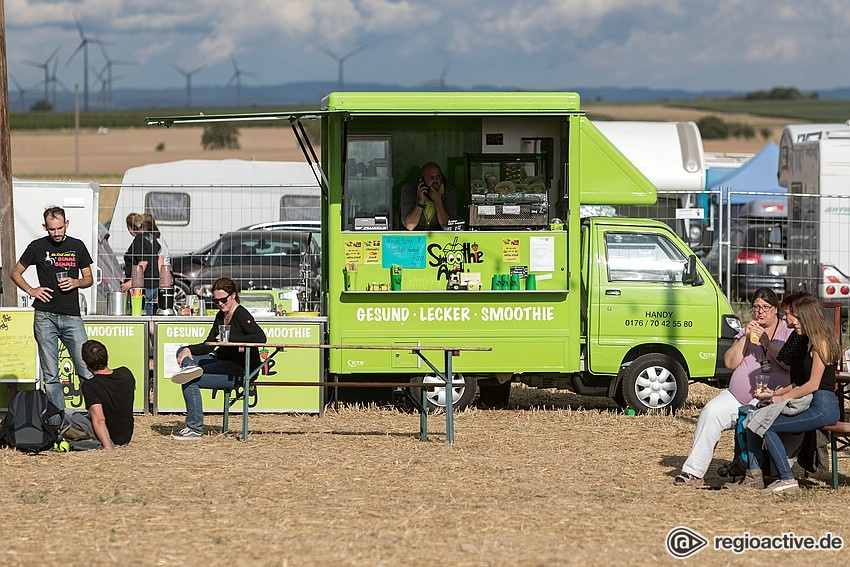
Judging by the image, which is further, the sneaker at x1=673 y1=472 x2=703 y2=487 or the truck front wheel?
the truck front wheel

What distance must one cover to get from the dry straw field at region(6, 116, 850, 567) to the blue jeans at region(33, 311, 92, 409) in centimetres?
88

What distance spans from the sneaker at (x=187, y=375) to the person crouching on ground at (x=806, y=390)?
4264mm

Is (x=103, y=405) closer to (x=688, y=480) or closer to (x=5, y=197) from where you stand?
(x=5, y=197)

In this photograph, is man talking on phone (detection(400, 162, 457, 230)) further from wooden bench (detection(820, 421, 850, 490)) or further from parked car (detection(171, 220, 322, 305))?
wooden bench (detection(820, 421, 850, 490))

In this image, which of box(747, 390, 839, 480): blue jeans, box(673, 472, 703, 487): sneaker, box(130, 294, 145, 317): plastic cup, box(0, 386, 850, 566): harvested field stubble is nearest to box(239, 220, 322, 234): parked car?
box(130, 294, 145, 317): plastic cup

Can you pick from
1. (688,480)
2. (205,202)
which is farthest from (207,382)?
(205,202)

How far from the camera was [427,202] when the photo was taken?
1221cm

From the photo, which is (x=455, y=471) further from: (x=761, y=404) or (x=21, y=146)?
(x=21, y=146)

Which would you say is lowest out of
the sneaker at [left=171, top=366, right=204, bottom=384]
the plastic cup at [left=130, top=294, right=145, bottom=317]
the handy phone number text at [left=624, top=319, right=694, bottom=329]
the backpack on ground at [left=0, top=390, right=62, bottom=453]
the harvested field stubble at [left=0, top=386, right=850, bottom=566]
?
the harvested field stubble at [left=0, top=386, right=850, bottom=566]

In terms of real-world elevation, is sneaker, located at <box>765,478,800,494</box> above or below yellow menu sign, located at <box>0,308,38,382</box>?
below

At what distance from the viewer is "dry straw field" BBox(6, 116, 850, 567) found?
685 centimetres

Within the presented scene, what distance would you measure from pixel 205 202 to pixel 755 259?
26.8 ft

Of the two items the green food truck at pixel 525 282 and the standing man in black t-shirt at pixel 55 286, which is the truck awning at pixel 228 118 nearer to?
the green food truck at pixel 525 282

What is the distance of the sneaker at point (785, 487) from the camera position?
8.49 meters
